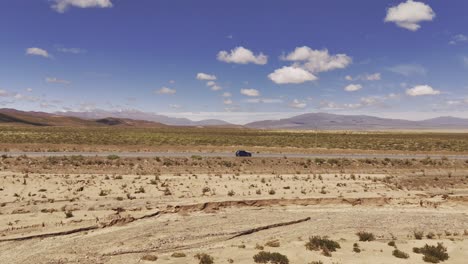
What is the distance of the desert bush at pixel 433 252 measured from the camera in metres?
16.8

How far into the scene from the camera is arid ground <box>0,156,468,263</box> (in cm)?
1767

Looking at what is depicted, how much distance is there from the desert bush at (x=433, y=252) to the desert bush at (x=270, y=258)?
6.40 m

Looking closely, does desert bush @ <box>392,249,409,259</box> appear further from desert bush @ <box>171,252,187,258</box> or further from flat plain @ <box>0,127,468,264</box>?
desert bush @ <box>171,252,187,258</box>

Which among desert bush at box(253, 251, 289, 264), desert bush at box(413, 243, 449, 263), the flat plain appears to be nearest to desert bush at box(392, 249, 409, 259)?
the flat plain

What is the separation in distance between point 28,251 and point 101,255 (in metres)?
3.28

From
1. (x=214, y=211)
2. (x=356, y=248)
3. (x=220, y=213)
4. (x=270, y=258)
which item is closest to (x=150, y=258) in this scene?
(x=270, y=258)

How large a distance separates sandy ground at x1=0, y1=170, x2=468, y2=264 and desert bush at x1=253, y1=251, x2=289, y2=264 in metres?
0.50

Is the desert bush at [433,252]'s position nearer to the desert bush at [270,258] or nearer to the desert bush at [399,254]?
the desert bush at [399,254]

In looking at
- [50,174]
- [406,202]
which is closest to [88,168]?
[50,174]

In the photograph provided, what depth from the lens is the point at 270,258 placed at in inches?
641

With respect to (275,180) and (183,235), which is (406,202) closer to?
(275,180)

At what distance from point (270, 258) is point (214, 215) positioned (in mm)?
8538

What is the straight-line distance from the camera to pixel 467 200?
3053 cm

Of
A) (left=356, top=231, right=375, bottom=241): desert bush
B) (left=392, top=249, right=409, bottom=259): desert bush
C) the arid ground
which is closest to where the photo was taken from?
(left=392, top=249, right=409, bottom=259): desert bush
